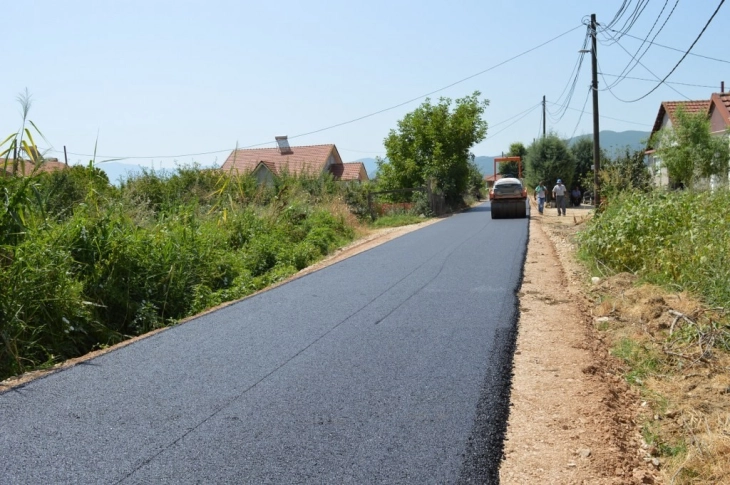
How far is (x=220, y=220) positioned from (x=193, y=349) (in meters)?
8.89

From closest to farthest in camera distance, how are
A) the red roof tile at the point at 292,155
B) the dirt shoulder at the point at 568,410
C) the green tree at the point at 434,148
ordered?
the dirt shoulder at the point at 568,410
the green tree at the point at 434,148
the red roof tile at the point at 292,155

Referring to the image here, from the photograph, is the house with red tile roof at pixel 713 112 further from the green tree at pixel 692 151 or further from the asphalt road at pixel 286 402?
the asphalt road at pixel 286 402

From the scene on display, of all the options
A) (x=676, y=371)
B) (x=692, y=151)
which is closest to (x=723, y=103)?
(x=692, y=151)

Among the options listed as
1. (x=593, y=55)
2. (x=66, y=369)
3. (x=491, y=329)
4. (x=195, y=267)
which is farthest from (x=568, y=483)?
(x=593, y=55)

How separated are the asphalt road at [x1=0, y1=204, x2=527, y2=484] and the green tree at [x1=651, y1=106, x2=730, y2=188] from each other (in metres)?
18.8

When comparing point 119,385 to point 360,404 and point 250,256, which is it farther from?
point 250,256

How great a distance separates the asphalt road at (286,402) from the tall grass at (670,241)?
7.63 feet

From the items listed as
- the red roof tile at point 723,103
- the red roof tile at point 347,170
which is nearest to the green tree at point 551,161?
the red roof tile at point 723,103

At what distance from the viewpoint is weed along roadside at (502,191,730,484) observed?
4234 mm

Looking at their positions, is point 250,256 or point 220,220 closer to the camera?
point 250,256

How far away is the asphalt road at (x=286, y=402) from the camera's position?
3955 millimetres

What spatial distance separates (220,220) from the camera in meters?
15.4

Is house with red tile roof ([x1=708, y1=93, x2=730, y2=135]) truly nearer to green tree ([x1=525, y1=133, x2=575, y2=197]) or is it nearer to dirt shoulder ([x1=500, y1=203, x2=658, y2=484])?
green tree ([x1=525, y1=133, x2=575, y2=197])

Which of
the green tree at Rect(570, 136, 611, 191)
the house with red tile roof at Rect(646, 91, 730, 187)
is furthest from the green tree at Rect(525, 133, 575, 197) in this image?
the house with red tile roof at Rect(646, 91, 730, 187)
